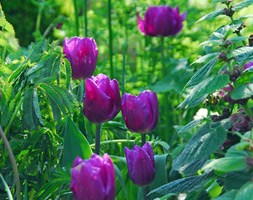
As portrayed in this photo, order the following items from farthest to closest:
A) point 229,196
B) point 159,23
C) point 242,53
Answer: point 159,23 → point 242,53 → point 229,196

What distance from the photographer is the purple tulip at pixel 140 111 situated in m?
1.77

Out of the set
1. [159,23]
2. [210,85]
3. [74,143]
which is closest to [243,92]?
[210,85]

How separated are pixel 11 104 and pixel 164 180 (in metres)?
0.43

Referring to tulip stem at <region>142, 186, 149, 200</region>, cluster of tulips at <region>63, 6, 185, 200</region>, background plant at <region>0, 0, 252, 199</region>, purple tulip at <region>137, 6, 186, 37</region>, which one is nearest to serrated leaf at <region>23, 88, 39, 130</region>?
background plant at <region>0, 0, 252, 199</region>

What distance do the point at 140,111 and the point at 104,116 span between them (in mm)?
99

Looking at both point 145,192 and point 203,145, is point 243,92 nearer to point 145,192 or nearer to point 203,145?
point 203,145

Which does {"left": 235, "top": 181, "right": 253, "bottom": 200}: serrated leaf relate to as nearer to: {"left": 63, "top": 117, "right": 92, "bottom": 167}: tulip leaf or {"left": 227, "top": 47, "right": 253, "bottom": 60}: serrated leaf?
{"left": 227, "top": 47, "right": 253, "bottom": 60}: serrated leaf

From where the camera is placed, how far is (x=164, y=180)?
1911mm

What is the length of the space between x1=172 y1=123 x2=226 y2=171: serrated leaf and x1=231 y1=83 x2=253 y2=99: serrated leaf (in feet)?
0.29

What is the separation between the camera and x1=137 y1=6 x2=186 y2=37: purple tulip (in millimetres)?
3414

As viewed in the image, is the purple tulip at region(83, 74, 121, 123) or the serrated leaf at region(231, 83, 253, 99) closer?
the serrated leaf at region(231, 83, 253, 99)

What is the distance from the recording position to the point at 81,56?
196cm

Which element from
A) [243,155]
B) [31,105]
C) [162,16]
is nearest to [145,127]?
[31,105]

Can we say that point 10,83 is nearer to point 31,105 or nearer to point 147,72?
point 31,105
